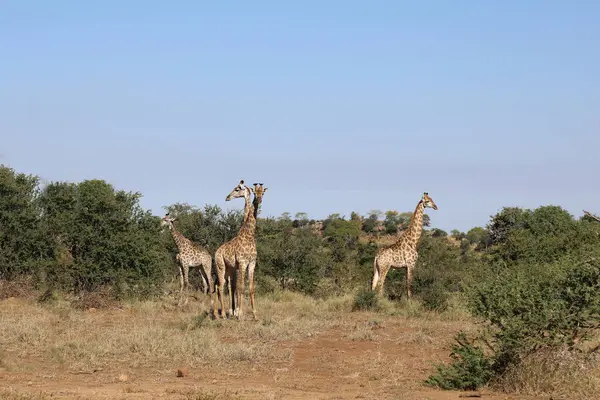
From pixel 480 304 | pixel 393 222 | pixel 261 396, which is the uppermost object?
pixel 393 222

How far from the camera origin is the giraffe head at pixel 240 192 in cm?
1834

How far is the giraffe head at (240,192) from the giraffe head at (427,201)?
555 centimetres

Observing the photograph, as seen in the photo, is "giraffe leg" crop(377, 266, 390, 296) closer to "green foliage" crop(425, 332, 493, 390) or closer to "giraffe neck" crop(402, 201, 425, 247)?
"giraffe neck" crop(402, 201, 425, 247)

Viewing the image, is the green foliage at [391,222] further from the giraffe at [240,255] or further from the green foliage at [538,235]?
the giraffe at [240,255]

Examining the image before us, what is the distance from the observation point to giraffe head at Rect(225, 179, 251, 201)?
60.2ft

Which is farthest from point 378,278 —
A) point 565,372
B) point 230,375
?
point 565,372

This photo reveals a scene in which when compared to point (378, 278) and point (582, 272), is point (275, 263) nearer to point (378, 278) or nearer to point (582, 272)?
point (378, 278)

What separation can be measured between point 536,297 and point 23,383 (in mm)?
6714

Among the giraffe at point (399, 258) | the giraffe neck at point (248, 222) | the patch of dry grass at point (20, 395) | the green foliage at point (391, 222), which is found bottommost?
the patch of dry grass at point (20, 395)

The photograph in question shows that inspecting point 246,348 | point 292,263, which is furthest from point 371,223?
point 246,348

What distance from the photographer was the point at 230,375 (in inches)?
497

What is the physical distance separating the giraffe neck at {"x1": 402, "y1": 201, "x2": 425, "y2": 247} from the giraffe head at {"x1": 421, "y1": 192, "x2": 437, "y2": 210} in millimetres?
81

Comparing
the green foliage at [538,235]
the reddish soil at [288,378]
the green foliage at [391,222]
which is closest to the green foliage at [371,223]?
the green foliage at [391,222]

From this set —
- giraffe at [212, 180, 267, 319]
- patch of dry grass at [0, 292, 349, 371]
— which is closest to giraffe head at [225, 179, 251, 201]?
giraffe at [212, 180, 267, 319]
